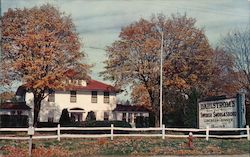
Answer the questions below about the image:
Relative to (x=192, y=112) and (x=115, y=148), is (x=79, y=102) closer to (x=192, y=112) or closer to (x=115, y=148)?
(x=192, y=112)

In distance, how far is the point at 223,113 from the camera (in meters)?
29.7

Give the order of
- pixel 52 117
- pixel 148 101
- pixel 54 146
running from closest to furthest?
pixel 54 146, pixel 148 101, pixel 52 117

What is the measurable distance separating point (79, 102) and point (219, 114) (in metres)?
31.4

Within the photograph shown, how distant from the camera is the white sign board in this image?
28812mm

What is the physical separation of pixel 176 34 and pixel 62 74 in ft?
45.6

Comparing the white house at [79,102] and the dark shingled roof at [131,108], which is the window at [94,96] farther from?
the dark shingled roof at [131,108]

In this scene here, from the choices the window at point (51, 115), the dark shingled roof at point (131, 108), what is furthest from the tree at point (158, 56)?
the dark shingled roof at point (131, 108)

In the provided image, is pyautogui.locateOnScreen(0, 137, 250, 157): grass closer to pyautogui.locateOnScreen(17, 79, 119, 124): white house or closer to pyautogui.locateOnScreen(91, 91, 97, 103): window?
pyautogui.locateOnScreen(17, 79, 119, 124): white house

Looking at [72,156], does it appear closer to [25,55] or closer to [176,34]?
[25,55]

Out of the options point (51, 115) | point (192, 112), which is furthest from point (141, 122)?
point (192, 112)

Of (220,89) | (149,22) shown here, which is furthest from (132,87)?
(220,89)

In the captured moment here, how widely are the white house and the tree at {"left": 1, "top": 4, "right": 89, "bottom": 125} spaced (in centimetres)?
1624

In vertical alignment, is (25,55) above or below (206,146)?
above

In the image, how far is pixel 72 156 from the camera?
1816 cm
